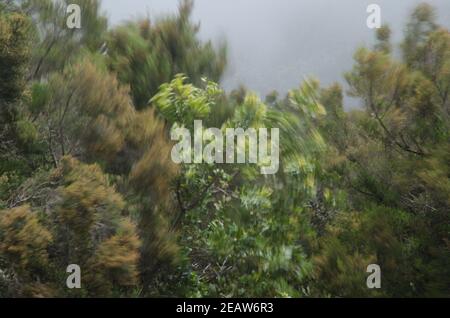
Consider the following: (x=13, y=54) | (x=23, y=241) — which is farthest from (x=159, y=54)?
(x=23, y=241)

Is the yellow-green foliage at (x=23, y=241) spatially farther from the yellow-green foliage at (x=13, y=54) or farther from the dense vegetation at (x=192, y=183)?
the yellow-green foliage at (x=13, y=54)

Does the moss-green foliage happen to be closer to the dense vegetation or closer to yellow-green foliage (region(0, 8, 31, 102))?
the dense vegetation

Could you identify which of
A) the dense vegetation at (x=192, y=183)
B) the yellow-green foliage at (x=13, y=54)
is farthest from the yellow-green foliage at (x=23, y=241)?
the yellow-green foliage at (x=13, y=54)

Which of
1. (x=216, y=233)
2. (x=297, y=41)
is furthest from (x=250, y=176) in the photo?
(x=297, y=41)

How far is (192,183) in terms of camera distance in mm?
6785

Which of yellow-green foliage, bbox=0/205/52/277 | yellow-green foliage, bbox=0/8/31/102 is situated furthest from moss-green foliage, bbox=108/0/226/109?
yellow-green foliage, bbox=0/205/52/277

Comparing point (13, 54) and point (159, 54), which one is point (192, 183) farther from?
point (159, 54)

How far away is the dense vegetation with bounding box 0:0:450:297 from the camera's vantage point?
5527 millimetres

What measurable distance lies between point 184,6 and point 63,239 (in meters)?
7.93

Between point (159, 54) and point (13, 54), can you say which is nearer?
point (13, 54)

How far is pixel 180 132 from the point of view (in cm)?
620

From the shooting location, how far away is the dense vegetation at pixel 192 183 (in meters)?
5.53

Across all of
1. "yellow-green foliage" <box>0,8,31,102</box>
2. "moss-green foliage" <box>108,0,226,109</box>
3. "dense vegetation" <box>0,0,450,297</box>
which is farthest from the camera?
"moss-green foliage" <box>108,0,226,109</box>

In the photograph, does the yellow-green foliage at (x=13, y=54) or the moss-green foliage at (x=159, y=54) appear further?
the moss-green foliage at (x=159, y=54)
